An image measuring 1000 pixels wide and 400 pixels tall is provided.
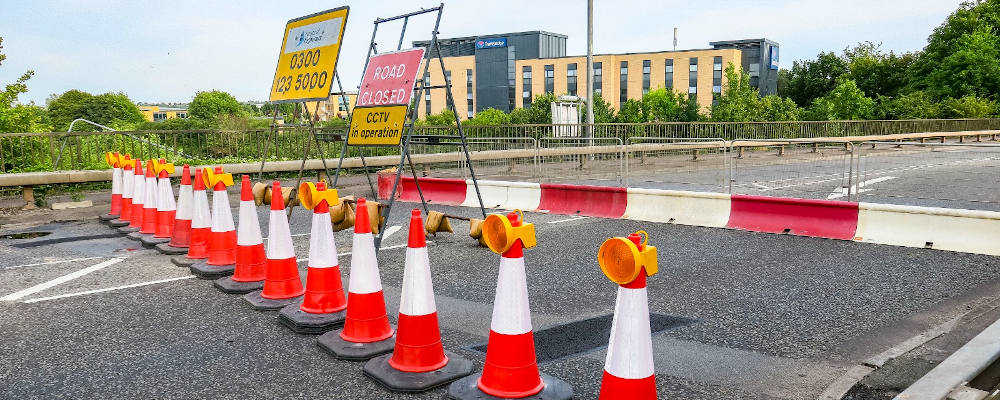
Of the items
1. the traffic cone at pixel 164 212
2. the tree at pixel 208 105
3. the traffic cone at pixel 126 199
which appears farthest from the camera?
the tree at pixel 208 105

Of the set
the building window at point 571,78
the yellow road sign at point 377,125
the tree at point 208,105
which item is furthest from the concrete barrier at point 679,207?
the tree at point 208,105

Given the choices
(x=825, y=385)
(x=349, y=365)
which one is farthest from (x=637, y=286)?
(x=349, y=365)

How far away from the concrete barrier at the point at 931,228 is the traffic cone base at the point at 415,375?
19.0 feet

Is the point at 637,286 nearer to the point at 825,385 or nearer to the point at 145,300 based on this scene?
the point at 825,385

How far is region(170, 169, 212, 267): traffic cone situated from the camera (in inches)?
267

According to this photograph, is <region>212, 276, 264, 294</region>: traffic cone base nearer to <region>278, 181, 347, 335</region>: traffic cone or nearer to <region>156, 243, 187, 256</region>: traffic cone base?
<region>278, 181, 347, 335</region>: traffic cone

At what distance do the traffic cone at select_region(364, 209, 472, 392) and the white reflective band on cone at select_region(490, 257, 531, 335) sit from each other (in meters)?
0.54

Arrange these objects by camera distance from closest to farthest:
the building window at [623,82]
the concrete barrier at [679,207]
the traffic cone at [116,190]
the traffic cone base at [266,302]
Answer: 1. the traffic cone base at [266,302]
2. the concrete barrier at [679,207]
3. the traffic cone at [116,190]
4. the building window at [623,82]

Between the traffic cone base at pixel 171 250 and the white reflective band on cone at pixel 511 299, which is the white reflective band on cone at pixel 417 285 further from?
the traffic cone base at pixel 171 250

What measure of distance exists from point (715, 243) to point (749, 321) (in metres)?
3.20

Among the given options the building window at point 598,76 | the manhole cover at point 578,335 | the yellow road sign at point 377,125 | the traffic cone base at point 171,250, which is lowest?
the manhole cover at point 578,335

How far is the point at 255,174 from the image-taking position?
1434 centimetres

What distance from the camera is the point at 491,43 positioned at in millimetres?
121688

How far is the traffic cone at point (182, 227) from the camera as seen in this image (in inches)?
292
